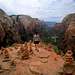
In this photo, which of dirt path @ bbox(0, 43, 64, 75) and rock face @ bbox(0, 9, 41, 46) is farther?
rock face @ bbox(0, 9, 41, 46)

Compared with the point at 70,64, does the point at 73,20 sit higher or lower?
higher

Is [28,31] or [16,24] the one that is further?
[28,31]

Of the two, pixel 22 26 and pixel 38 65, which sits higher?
pixel 22 26

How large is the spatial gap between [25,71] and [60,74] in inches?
61.8

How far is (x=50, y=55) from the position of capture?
11.3m

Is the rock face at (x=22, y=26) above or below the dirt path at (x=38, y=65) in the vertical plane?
above

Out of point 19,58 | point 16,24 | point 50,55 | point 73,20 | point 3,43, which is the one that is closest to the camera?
point 19,58

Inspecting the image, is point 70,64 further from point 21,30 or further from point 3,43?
point 21,30

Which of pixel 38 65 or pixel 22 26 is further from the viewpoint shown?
pixel 22 26

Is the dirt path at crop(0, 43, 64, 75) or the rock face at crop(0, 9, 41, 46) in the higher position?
the rock face at crop(0, 9, 41, 46)

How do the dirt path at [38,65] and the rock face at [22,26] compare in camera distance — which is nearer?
the dirt path at [38,65]

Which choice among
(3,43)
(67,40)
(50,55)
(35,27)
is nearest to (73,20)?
(67,40)

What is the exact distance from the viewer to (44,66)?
9.19m

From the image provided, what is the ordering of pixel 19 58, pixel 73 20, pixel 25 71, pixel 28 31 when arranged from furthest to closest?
pixel 28 31
pixel 73 20
pixel 19 58
pixel 25 71
